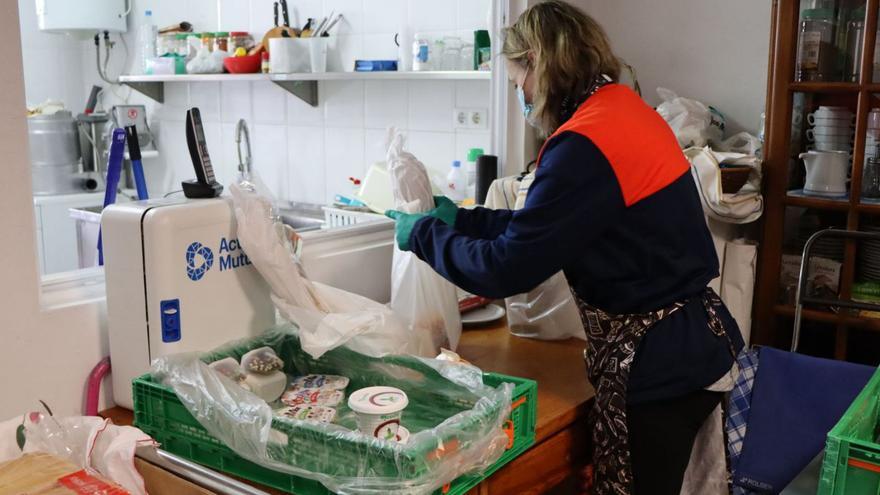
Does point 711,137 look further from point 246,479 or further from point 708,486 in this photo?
point 246,479

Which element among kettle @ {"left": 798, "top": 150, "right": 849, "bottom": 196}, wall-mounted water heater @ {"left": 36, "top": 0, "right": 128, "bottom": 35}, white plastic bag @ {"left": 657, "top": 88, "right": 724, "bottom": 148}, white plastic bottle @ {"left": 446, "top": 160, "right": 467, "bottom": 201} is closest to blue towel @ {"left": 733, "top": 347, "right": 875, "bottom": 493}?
kettle @ {"left": 798, "top": 150, "right": 849, "bottom": 196}

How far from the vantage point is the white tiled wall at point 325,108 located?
117 inches

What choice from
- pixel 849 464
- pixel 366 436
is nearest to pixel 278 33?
pixel 366 436

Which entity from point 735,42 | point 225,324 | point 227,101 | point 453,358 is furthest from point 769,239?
point 227,101

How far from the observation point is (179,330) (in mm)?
1607

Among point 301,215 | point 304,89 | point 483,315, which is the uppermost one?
point 304,89

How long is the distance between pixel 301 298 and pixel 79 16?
114 inches

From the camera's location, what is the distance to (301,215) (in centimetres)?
347

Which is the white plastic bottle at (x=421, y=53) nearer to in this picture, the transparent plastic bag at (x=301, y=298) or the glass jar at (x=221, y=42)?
the glass jar at (x=221, y=42)

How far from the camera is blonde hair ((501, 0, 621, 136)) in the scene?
5.37ft

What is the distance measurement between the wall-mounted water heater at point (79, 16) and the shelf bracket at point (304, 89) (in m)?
1.18

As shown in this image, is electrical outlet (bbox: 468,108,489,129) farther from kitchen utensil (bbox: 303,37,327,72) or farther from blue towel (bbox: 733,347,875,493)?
blue towel (bbox: 733,347,875,493)

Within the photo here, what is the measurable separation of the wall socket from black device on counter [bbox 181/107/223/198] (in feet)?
4.22

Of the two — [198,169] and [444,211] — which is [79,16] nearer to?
[198,169]
